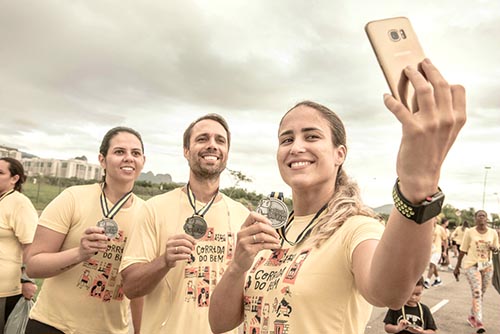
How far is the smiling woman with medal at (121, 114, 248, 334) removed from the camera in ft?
8.62

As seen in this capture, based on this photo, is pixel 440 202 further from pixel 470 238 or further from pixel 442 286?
pixel 442 286

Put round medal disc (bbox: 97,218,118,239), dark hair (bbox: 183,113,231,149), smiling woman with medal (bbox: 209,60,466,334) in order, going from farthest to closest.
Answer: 1. dark hair (bbox: 183,113,231,149)
2. round medal disc (bbox: 97,218,118,239)
3. smiling woman with medal (bbox: 209,60,466,334)

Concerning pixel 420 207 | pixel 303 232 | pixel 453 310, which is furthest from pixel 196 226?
pixel 453 310

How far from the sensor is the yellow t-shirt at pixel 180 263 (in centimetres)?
265

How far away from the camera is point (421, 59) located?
106cm

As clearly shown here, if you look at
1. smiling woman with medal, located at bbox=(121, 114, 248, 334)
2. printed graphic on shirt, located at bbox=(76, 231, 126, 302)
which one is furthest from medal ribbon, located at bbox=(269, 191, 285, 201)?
printed graphic on shirt, located at bbox=(76, 231, 126, 302)

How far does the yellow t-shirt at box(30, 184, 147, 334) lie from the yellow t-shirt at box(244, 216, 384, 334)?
1624 millimetres

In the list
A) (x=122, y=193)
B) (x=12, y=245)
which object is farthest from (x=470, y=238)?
(x=12, y=245)

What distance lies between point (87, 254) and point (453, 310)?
901 centimetres

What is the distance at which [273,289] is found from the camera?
1.78 m

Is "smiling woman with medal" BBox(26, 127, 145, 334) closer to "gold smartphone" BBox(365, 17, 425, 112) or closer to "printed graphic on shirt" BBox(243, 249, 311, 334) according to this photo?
"printed graphic on shirt" BBox(243, 249, 311, 334)

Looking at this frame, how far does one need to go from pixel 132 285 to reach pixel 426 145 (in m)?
2.33

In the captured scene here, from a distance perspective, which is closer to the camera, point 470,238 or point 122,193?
point 122,193

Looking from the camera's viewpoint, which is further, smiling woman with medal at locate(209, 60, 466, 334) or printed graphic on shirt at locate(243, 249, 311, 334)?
printed graphic on shirt at locate(243, 249, 311, 334)
